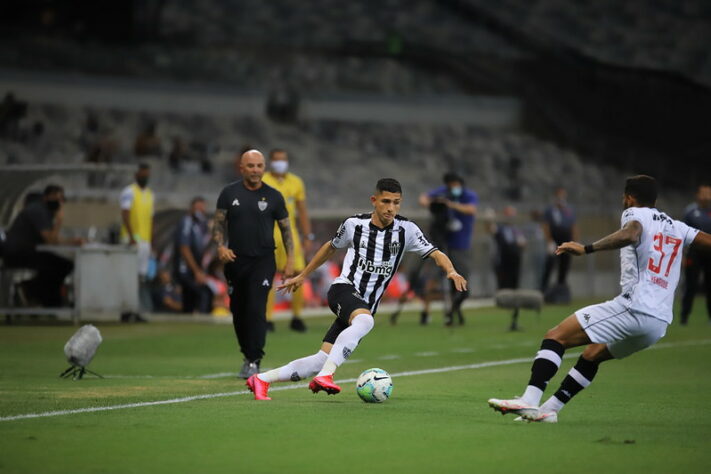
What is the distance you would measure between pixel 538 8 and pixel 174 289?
2953cm

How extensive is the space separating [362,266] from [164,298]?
13.0m

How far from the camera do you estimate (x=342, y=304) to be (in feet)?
33.9

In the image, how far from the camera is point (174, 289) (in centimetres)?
2333

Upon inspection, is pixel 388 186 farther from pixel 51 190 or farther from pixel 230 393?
pixel 51 190

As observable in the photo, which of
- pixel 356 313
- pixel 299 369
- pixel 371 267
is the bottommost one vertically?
pixel 299 369

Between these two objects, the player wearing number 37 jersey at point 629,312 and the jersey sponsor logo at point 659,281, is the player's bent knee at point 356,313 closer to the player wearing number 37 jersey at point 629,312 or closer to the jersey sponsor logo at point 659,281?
the player wearing number 37 jersey at point 629,312

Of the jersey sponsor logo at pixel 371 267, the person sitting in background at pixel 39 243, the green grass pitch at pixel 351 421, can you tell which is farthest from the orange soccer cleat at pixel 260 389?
the person sitting in background at pixel 39 243

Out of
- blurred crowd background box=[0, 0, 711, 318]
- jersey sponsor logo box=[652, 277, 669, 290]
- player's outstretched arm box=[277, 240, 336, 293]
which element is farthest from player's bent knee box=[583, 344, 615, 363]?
blurred crowd background box=[0, 0, 711, 318]

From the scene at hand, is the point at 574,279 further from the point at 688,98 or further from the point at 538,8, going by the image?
the point at 538,8

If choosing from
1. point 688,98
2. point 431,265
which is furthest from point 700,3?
point 431,265

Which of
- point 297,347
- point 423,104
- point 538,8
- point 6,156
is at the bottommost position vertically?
point 297,347

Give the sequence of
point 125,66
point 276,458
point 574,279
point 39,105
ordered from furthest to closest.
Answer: point 125,66 → point 39,105 → point 574,279 → point 276,458

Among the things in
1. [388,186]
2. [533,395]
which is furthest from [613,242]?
[388,186]

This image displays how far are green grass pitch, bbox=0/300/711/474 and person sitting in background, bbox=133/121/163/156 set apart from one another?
1988 centimetres
